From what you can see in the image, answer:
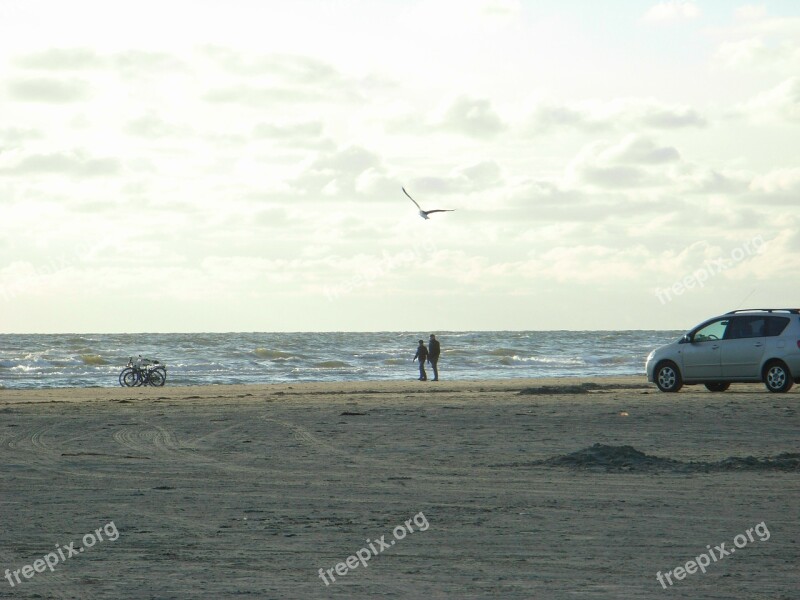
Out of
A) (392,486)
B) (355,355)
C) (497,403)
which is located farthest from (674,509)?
(355,355)

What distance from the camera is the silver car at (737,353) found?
22.9 meters

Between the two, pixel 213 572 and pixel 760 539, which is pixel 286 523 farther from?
pixel 760 539

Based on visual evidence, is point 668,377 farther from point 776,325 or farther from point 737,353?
point 776,325

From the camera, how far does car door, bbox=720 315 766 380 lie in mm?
23250

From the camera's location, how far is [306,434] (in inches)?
Answer: 650

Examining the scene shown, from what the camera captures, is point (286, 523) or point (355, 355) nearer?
point (286, 523)

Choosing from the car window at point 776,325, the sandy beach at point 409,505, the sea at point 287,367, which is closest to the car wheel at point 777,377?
the car window at point 776,325

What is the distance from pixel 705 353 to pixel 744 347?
91cm

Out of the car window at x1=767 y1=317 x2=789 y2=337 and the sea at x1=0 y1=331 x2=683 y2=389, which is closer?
the car window at x1=767 y1=317 x2=789 y2=337

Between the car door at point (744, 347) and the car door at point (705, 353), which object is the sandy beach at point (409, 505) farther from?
the car door at point (705, 353)

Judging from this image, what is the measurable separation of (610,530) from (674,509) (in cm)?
120

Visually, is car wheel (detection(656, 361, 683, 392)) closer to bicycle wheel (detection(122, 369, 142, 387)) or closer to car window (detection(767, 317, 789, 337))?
car window (detection(767, 317, 789, 337))

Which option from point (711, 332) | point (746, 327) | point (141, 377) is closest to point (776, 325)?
point (746, 327)

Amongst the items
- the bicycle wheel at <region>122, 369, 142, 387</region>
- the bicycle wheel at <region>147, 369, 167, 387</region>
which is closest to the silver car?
the bicycle wheel at <region>147, 369, 167, 387</region>
